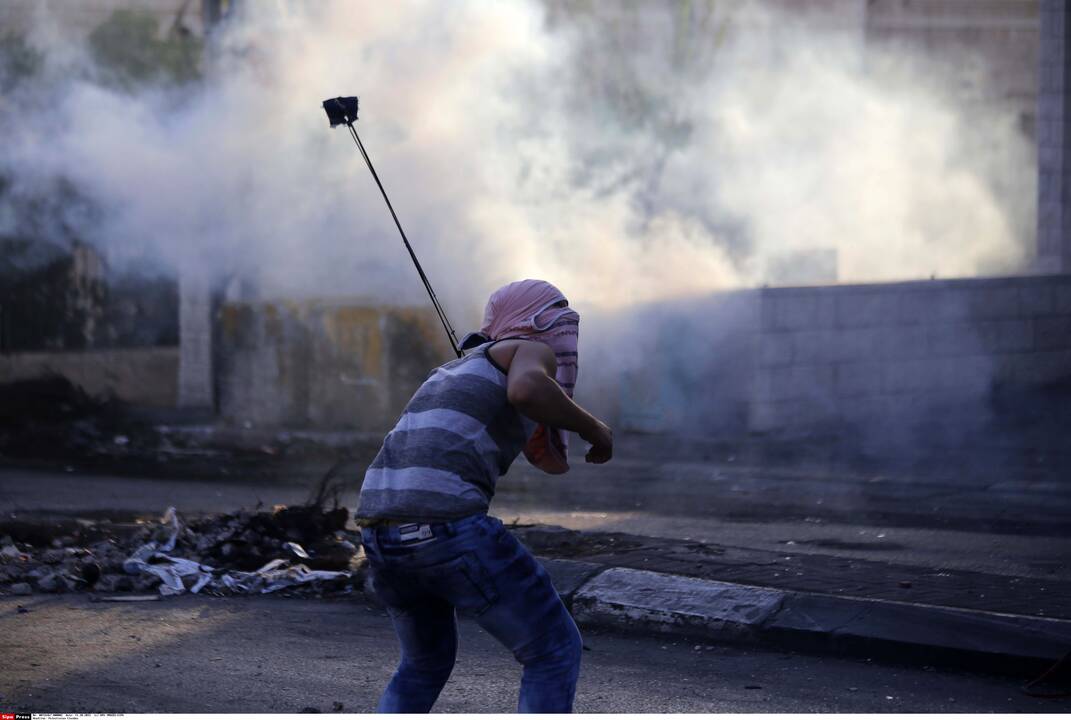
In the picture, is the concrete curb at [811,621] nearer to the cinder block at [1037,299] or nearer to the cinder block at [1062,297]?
the cinder block at [1037,299]

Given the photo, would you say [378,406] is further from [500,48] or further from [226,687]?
[226,687]

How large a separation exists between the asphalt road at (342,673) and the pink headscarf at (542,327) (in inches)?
51.1

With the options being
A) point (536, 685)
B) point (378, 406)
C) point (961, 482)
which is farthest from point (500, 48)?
point (536, 685)

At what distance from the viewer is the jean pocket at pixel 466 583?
3250mm

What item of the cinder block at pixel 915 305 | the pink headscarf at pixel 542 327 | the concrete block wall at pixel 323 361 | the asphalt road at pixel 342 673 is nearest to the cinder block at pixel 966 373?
the cinder block at pixel 915 305

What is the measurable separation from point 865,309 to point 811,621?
21.3ft

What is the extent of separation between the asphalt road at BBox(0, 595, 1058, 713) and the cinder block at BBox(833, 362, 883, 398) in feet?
20.6

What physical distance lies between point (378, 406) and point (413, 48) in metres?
3.23

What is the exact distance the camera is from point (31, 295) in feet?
47.7

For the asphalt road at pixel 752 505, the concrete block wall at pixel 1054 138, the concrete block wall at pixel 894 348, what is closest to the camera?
the asphalt road at pixel 752 505

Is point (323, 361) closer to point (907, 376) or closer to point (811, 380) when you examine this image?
point (811, 380)

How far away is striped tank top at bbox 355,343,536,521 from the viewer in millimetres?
3266

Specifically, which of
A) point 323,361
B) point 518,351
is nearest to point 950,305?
point 323,361

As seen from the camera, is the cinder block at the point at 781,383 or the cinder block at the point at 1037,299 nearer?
the cinder block at the point at 781,383
